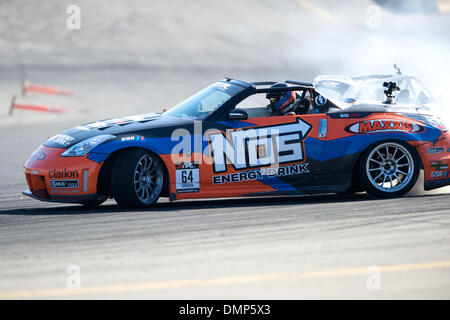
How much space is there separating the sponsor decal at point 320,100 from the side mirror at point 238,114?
0.95 metres

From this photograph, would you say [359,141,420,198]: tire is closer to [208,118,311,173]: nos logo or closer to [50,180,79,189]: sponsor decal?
[208,118,311,173]: nos logo

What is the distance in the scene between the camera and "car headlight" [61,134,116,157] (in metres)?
8.70

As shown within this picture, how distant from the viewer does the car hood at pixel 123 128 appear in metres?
8.86

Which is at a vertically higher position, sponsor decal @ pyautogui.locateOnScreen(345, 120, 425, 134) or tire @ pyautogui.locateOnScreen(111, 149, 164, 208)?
sponsor decal @ pyautogui.locateOnScreen(345, 120, 425, 134)

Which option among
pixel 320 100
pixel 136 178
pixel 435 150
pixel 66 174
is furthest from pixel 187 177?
pixel 435 150

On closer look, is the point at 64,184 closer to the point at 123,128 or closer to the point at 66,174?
the point at 66,174

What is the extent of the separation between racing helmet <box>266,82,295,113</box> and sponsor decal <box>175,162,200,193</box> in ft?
4.11

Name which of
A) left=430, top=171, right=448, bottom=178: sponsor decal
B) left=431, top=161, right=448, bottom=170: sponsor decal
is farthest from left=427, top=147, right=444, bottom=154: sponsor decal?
left=430, top=171, right=448, bottom=178: sponsor decal

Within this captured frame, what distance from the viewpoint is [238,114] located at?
899cm

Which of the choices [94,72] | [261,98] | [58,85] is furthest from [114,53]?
[261,98]
